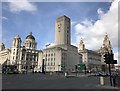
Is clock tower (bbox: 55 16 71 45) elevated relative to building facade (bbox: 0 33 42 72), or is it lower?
elevated

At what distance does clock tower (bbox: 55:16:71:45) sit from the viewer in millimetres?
146875

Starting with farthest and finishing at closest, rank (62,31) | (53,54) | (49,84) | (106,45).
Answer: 1. (106,45)
2. (62,31)
3. (53,54)
4. (49,84)

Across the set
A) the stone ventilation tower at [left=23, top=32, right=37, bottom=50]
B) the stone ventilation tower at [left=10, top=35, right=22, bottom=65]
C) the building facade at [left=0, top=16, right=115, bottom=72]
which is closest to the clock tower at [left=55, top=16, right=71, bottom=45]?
the building facade at [left=0, top=16, right=115, bottom=72]

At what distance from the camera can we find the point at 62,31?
147750mm

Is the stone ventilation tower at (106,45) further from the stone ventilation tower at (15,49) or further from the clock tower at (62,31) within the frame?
the stone ventilation tower at (15,49)

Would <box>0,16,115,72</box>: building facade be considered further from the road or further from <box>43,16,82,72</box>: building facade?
the road

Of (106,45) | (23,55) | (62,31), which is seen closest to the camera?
(62,31)

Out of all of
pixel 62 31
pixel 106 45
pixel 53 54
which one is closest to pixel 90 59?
pixel 106 45

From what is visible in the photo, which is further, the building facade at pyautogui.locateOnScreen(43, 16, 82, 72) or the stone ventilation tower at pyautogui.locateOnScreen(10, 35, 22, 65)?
the stone ventilation tower at pyautogui.locateOnScreen(10, 35, 22, 65)

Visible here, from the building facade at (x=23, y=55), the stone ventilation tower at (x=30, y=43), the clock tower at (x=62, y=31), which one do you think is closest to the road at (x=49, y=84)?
the clock tower at (x=62, y=31)

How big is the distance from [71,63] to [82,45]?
56.1 metres

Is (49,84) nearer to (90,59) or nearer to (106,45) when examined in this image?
(90,59)

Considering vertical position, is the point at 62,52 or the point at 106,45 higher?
the point at 106,45

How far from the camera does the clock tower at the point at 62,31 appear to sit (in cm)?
14688
